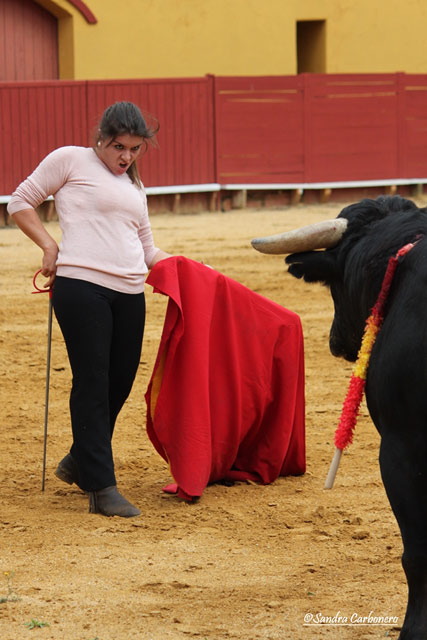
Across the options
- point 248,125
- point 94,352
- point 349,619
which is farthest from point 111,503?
point 248,125

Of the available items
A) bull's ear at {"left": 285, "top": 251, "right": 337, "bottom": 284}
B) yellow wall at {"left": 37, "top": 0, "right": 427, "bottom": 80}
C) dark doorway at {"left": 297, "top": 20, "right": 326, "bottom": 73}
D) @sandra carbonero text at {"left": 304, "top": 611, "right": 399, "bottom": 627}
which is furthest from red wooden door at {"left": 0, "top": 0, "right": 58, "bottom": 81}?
@sandra carbonero text at {"left": 304, "top": 611, "right": 399, "bottom": 627}

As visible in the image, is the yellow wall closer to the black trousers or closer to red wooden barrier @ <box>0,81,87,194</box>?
red wooden barrier @ <box>0,81,87,194</box>

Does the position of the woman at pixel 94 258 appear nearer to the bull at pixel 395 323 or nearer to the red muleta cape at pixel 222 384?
the red muleta cape at pixel 222 384

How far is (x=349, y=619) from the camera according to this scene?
3232mm

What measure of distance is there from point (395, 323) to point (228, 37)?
13600 mm

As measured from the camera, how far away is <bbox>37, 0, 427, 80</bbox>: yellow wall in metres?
14.8

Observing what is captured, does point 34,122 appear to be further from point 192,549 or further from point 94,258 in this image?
point 192,549

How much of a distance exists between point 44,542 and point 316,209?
11.1m

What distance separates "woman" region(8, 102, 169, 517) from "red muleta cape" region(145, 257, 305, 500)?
0.29 metres

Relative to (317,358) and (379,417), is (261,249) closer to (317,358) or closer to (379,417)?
(379,417)

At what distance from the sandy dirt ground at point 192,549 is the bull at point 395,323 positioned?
0.48 meters

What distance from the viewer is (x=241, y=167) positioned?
14.9 m

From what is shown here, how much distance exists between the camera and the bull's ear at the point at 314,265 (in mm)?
3014

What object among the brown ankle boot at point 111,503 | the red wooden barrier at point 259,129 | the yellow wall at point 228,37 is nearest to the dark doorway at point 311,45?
the yellow wall at point 228,37
